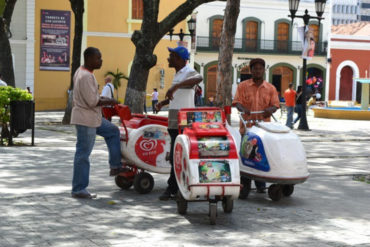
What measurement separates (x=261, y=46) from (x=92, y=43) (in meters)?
17.4

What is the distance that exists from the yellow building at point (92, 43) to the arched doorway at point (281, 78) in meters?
14.1

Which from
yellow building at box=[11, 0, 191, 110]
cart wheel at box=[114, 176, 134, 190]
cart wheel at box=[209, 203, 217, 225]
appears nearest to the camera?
cart wheel at box=[209, 203, 217, 225]

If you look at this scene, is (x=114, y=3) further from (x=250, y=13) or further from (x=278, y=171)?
(x=278, y=171)

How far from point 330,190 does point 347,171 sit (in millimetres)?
2108

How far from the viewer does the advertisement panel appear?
3297 centimetres

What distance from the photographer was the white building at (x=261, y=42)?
46.3m

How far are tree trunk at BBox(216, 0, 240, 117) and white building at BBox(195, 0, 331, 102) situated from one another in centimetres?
2615

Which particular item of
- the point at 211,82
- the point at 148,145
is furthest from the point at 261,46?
the point at 148,145

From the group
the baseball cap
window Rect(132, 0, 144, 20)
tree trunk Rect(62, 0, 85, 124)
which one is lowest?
the baseball cap

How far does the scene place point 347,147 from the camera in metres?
14.9

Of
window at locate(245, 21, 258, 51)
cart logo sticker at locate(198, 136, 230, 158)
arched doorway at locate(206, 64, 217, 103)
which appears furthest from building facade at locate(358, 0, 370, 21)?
cart logo sticker at locate(198, 136, 230, 158)

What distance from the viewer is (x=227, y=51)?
18.8m

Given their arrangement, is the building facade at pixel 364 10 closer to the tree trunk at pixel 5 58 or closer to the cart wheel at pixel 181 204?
the tree trunk at pixel 5 58

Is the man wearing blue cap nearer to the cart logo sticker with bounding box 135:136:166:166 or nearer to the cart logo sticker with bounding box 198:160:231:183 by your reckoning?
the cart logo sticker with bounding box 135:136:166:166
